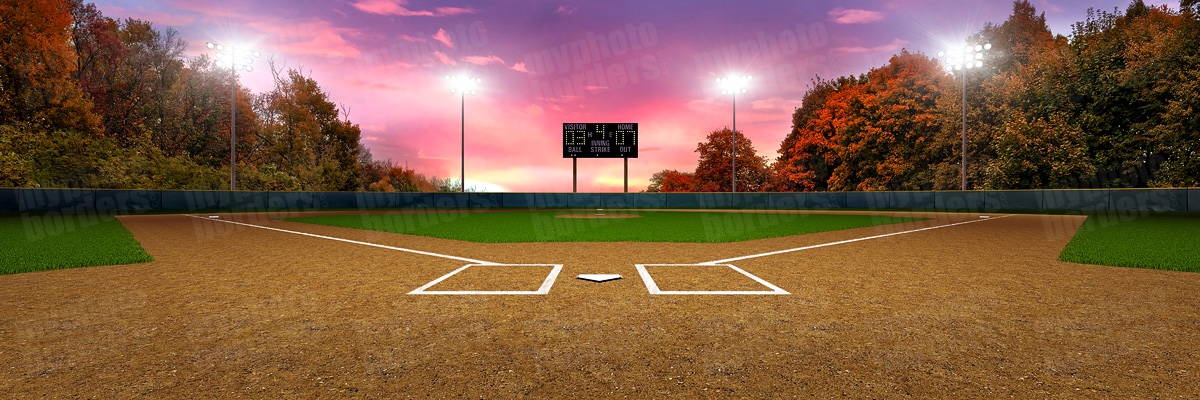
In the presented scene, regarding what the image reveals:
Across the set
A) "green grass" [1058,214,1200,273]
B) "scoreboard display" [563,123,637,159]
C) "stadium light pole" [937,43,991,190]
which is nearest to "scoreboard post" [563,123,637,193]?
"scoreboard display" [563,123,637,159]

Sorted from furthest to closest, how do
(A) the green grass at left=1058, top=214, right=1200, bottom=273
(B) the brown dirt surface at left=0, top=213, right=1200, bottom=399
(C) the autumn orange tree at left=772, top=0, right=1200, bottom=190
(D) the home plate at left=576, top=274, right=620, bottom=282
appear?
(C) the autumn orange tree at left=772, top=0, right=1200, bottom=190, (A) the green grass at left=1058, top=214, right=1200, bottom=273, (D) the home plate at left=576, top=274, right=620, bottom=282, (B) the brown dirt surface at left=0, top=213, right=1200, bottom=399

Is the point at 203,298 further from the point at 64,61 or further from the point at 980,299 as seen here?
the point at 64,61

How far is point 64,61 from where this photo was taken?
33250 mm

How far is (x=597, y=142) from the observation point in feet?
120

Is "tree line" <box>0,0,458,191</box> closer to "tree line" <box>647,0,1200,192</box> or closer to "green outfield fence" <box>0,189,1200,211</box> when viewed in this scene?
"green outfield fence" <box>0,189,1200,211</box>

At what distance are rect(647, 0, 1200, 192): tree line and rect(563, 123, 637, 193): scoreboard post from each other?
2145 cm

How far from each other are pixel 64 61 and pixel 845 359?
4638 centimetres

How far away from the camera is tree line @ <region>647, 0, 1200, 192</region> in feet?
99.2

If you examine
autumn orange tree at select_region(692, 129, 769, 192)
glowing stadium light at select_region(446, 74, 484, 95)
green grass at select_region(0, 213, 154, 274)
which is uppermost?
glowing stadium light at select_region(446, 74, 484, 95)

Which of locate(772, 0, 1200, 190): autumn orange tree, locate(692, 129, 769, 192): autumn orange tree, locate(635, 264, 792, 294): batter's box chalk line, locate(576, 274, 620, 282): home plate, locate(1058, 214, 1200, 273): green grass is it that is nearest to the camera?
locate(635, 264, 792, 294): batter's box chalk line

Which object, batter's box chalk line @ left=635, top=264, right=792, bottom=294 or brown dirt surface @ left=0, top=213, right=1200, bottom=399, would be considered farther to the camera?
batter's box chalk line @ left=635, top=264, right=792, bottom=294

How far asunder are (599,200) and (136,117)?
34968 millimetres

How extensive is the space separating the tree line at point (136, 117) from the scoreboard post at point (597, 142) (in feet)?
63.5

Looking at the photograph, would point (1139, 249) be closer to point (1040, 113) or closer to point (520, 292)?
point (520, 292)
